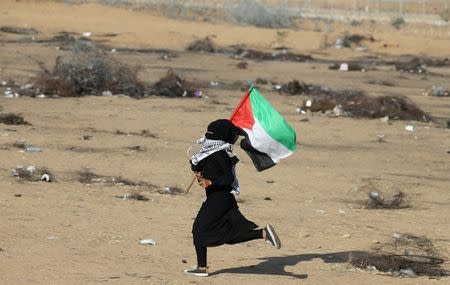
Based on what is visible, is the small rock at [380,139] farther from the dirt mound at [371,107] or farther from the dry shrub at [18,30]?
the dry shrub at [18,30]

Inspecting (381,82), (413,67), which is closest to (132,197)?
(381,82)

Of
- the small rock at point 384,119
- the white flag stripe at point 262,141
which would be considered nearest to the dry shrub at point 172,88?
the small rock at point 384,119

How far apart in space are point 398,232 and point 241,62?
21.9 meters

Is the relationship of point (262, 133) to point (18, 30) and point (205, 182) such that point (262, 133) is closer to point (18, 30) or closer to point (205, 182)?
point (205, 182)

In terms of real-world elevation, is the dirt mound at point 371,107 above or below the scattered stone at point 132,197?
below

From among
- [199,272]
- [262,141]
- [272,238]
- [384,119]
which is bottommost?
[384,119]

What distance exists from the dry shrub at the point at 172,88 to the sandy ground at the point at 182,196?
0.50 m

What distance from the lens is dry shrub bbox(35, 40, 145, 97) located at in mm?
21922

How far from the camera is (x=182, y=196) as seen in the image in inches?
507

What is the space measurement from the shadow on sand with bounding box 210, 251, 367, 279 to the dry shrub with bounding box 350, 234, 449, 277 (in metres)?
0.21

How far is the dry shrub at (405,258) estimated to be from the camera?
9609 millimetres

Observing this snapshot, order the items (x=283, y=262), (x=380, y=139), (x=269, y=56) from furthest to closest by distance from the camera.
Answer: (x=269, y=56) < (x=380, y=139) < (x=283, y=262)

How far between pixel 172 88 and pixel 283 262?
14033 mm

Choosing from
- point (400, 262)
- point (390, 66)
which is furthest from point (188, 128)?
point (390, 66)
